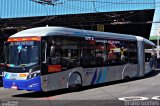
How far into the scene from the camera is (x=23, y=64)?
50.2ft

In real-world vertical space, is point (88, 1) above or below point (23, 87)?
above

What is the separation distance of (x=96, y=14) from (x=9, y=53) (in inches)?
1032

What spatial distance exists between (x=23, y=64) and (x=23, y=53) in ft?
1.51

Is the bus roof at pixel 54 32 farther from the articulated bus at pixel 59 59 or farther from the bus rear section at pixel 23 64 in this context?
the bus rear section at pixel 23 64

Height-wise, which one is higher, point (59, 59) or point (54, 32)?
point (54, 32)

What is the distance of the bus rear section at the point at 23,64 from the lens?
49.3ft

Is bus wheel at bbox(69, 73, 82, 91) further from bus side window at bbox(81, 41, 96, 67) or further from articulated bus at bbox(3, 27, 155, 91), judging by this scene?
bus side window at bbox(81, 41, 96, 67)

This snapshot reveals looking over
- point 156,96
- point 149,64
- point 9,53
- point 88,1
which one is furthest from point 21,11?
point 156,96

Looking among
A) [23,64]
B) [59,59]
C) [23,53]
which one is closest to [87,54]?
[59,59]

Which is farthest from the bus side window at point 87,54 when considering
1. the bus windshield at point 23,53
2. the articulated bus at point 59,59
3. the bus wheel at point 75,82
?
the bus windshield at point 23,53

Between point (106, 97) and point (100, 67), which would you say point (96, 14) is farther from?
point (106, 97)

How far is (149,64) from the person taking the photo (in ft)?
88.3

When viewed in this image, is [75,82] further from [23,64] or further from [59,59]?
[23,64]

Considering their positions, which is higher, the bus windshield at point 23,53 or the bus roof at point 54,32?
the bus roof at point 54,32
